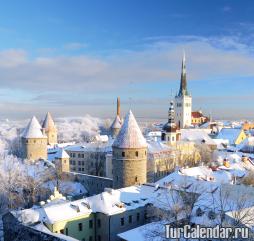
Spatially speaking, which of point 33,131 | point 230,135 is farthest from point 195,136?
point 33,131

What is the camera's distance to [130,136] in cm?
2970

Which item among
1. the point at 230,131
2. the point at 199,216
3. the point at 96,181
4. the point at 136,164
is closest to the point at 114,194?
the point at 136,164

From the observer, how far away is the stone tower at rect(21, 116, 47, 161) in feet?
151

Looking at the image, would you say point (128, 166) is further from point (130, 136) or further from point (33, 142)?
point (33, 142)

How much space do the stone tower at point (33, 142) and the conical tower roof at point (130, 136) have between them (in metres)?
19.2

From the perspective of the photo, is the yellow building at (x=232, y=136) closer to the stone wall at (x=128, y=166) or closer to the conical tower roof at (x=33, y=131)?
the conical tower roof at (x=33, y=131)

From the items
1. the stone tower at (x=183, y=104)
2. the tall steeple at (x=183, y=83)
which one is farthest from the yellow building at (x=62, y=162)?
the tall steeple at (x=183, y=83)

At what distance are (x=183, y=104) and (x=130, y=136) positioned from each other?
73001 mm

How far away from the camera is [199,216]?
2064 cm

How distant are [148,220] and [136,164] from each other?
17.3ft

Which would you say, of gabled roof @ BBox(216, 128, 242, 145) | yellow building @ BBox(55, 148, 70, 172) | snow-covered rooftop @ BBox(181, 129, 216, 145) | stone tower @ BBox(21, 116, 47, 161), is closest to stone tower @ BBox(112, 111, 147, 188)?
yellow building @ BBox(55, 148, 70, 172)

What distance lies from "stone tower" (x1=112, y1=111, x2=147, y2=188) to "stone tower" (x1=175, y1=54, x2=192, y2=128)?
72.4 meters

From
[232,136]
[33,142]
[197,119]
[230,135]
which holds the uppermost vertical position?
[197,119]

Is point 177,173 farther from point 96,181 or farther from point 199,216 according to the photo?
point 199,216
